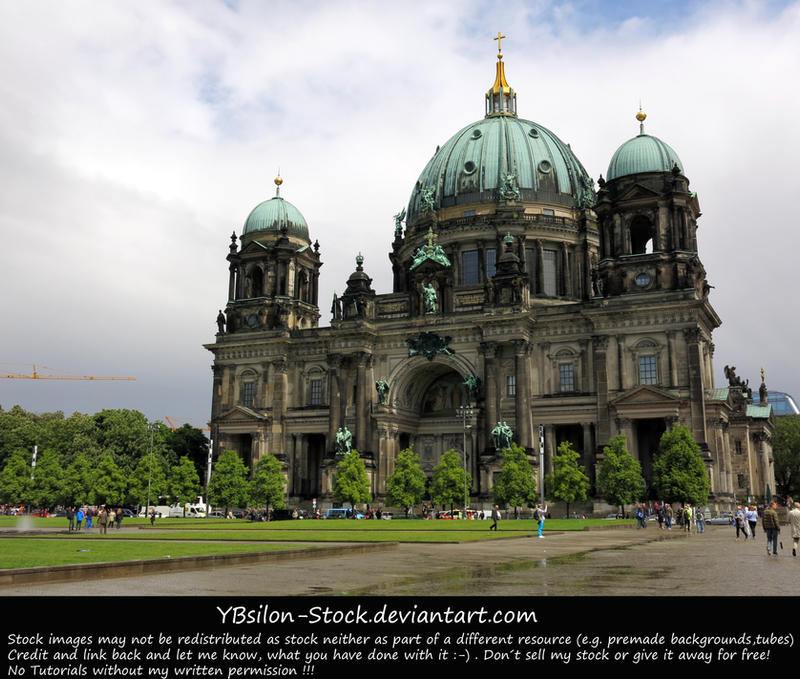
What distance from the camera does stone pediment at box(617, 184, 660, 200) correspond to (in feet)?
246

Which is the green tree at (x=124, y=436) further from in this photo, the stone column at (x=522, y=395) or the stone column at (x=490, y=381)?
the stone column at (x=522, y=395)

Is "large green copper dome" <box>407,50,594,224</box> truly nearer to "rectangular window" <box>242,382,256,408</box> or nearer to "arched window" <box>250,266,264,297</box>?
"arched window" <box>250,266,264,297</box>

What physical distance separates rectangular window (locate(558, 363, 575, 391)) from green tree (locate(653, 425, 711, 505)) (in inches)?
527

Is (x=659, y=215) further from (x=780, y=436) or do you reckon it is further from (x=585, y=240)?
(x=780, y=436)

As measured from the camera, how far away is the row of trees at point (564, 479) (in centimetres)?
6341

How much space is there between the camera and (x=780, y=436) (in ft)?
424

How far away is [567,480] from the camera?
66188mm

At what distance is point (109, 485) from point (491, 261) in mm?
45657

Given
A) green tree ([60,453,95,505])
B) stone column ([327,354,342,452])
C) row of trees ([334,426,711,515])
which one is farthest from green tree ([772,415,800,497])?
green tree ([60,453,95,505])

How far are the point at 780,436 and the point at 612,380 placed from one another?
228 feet

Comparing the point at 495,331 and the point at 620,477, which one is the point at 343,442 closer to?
the point at 495,331
